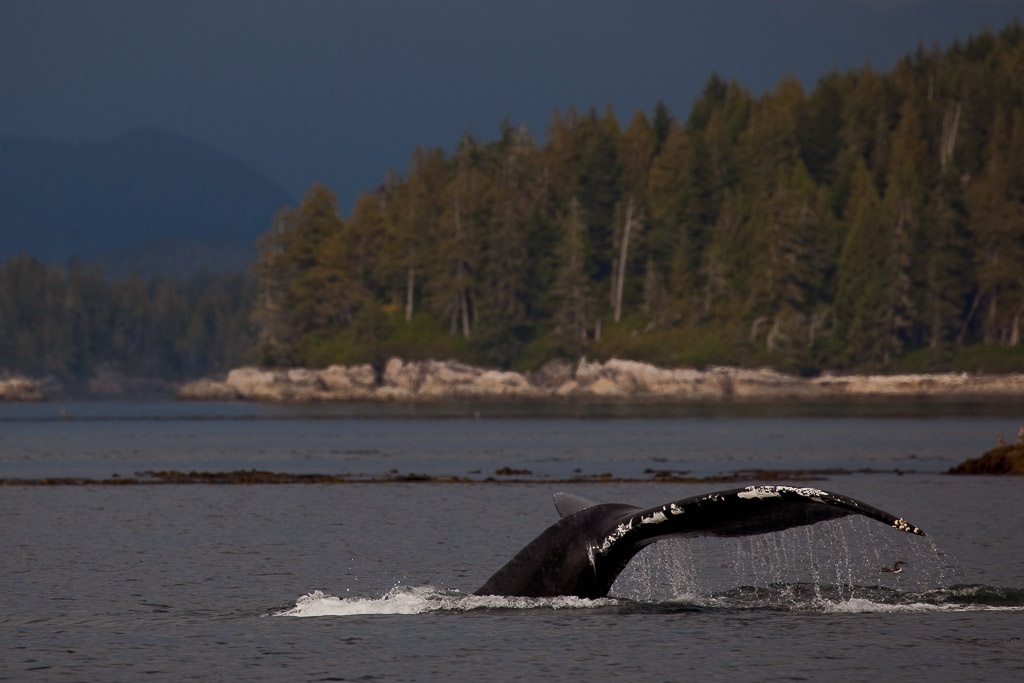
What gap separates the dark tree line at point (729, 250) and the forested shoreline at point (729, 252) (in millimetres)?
286

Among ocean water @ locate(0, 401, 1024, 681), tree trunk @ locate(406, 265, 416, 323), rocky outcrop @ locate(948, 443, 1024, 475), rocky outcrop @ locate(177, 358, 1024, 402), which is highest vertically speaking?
tree trunk @ locate(406, 265, 416, 323)

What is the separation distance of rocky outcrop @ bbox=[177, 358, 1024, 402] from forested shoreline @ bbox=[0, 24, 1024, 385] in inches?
75.4

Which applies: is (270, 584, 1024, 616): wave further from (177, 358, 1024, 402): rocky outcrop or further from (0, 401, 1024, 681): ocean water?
(177, 358, 1024, 402): rocky outcrop

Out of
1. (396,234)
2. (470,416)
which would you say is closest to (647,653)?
(470,416)

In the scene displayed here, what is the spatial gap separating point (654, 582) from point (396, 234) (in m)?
172

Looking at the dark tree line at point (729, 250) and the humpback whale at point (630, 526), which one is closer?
the humpback whale at point (630, 526)

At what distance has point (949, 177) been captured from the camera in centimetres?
16862

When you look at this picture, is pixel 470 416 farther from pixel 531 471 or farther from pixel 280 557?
pixel 280 557

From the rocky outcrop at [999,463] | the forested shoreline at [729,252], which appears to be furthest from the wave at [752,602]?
the forested shoreline at [729,252]

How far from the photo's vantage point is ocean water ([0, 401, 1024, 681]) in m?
18.5

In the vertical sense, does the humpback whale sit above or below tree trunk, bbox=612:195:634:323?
below

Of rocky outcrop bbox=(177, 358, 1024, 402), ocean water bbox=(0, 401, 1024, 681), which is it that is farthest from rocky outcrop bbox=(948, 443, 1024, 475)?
rocky outcrop bbox=(177, 358, 1024, 402)

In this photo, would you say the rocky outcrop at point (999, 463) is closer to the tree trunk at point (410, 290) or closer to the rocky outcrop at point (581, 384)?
the rocky outcrop at point (581, 384)

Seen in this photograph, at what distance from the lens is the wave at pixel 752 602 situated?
2189 centimetres
